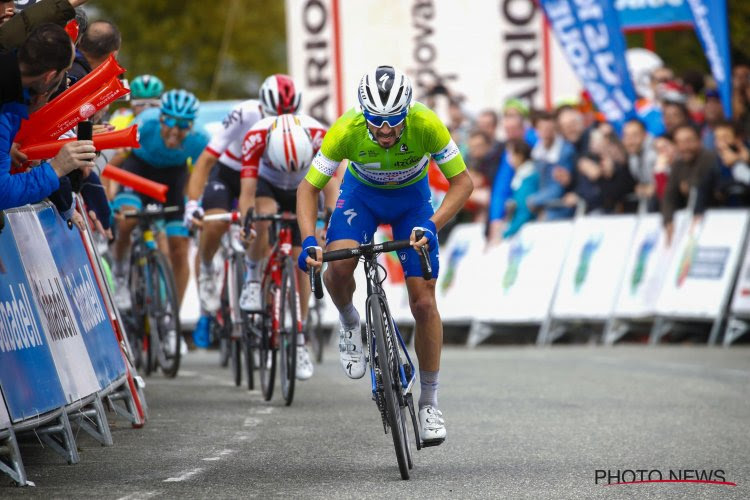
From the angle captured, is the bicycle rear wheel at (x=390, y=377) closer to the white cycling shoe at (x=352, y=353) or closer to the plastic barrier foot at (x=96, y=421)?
the white cycling shoe at (x=352, y=353)

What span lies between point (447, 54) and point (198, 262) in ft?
42.5

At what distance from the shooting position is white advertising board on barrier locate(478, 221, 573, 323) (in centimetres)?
1922

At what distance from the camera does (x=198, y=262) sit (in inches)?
569

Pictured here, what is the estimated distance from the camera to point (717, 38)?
19.8 m

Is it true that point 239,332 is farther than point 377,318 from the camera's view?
Yes

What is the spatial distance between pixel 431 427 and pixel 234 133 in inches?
201

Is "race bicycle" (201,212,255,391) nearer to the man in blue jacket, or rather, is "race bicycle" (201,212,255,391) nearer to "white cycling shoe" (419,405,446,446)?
"white cycling shoe" (419,405,446,446)

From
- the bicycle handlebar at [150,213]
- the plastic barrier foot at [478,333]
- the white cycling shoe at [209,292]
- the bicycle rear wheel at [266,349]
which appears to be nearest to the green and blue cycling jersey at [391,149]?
the bicycle rear wheel at [266,349]

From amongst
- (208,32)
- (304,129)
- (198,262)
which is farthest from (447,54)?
(208,32)

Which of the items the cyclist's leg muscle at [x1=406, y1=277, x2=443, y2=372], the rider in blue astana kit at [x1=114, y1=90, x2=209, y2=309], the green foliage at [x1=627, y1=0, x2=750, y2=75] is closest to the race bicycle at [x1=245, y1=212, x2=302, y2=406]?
the rider in blue astana kit at [x1=114, y1=90, x2=209, y2=309]

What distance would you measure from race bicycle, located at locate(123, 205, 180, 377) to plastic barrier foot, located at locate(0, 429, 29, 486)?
5614 millimetres

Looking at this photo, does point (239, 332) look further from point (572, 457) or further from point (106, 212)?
point (572, 457)

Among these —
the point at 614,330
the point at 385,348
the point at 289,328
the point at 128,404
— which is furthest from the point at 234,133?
the point at 614,330

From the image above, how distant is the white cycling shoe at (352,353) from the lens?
9.23 metres
